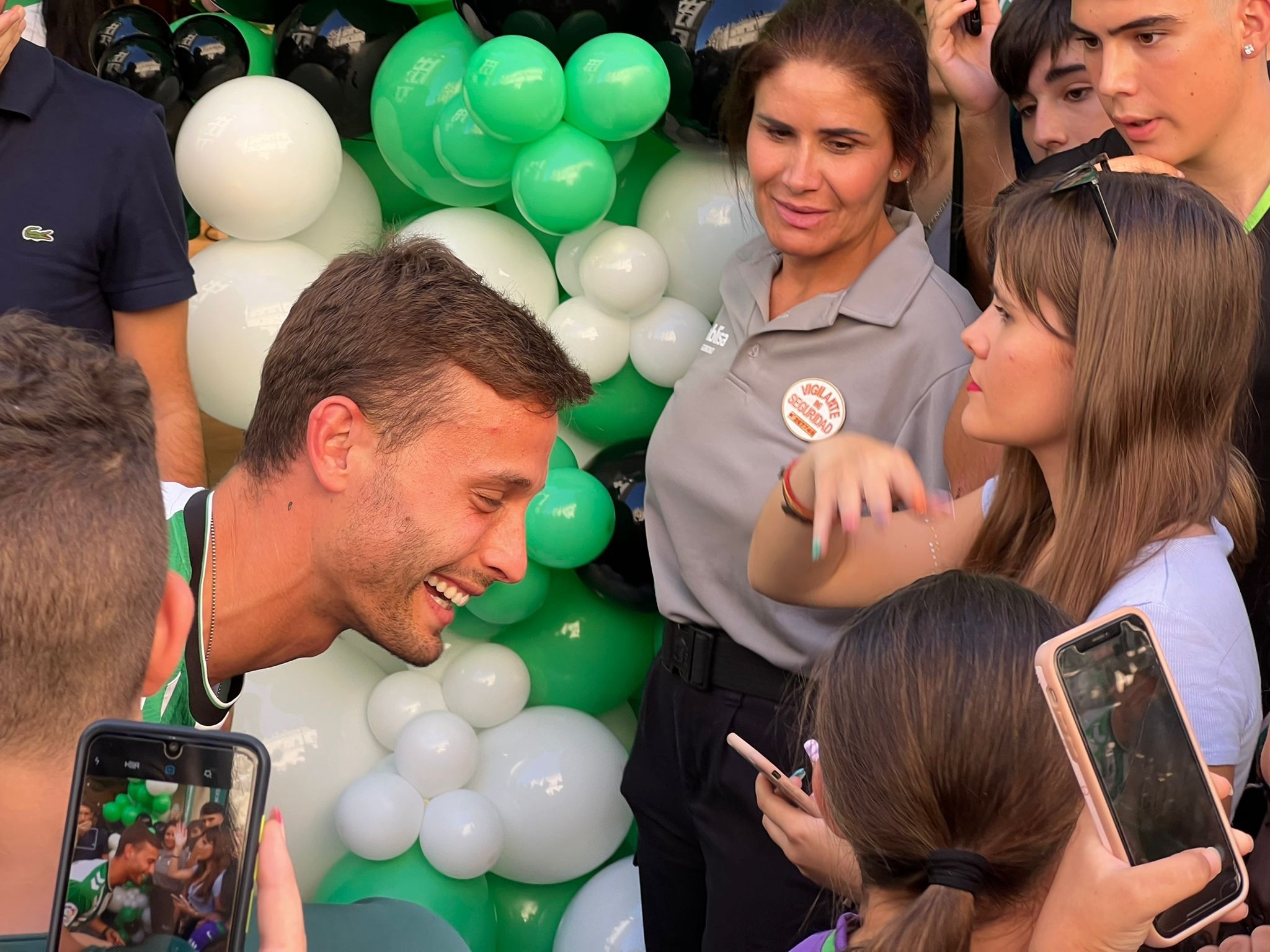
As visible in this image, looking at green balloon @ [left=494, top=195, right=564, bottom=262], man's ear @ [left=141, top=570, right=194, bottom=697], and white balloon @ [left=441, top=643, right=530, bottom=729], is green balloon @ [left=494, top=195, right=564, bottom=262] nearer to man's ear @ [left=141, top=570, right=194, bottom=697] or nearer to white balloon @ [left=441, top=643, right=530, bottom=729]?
white balloon @ [left=441, top=643, right=530, bottom=729]

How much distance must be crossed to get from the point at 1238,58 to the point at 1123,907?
150 centimetres

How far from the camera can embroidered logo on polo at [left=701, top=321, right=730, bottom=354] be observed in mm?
2545

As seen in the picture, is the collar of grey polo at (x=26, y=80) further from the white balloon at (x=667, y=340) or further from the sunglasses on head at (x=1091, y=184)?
the sunglasses on head at (x=1091, y=184)

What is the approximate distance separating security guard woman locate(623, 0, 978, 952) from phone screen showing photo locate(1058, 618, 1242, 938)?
104cm

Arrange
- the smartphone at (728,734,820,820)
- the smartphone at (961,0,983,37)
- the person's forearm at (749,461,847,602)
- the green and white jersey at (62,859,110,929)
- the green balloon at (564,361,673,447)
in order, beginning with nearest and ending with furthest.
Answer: the green and white jersey at (62,859,110,929), the smartphone at (728,734,820,820), the person's forearm at (749,461,847,602), the smartphone at (961,0,983,37), the green balloon at (564,361,673,447)

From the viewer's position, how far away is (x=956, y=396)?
2.30m

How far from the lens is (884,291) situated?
240cm

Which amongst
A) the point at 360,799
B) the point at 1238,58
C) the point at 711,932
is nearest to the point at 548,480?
the point at 360,799

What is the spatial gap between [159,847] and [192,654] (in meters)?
0.72

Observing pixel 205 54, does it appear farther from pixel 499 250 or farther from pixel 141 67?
pixel 499 250

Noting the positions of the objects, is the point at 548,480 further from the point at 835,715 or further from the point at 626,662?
the point at 835,715

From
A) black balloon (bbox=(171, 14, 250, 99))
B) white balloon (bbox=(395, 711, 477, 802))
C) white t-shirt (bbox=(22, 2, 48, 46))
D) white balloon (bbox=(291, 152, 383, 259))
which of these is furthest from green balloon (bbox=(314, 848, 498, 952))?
white t-shirt (bbox=(22, 2, 48, 46))

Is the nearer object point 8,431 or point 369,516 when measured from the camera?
point 8,431

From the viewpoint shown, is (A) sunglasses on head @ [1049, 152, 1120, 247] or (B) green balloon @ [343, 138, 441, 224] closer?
(A) sunglasses on head @ [1049, 152, 1120, 247]
